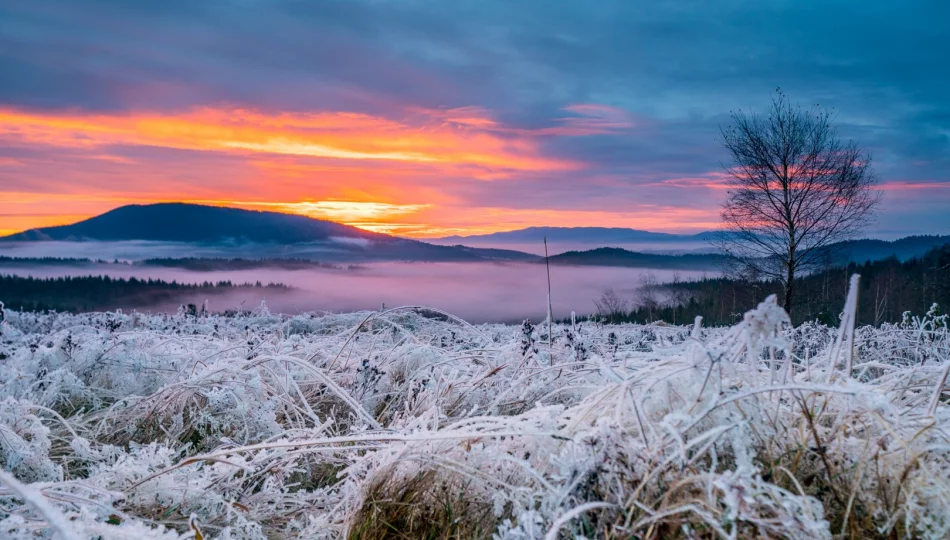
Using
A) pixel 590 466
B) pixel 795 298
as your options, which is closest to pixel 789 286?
pixel 795 298

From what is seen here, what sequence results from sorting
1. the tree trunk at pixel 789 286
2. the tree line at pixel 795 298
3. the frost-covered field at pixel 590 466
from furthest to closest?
the tree trunk at pixel 789 286
the tree line at pixel 795 298
the frost-covered field at pixel 590 466

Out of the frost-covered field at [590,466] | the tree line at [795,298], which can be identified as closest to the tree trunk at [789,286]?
the tree line at [795,298]

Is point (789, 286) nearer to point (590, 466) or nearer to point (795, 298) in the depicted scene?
point (795, 298)

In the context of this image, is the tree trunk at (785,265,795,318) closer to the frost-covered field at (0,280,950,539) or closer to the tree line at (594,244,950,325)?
the tree line at (594,244,950,325)

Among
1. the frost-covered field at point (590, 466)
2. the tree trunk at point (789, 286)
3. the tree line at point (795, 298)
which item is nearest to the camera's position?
the frost-covered field at point (590, 466)

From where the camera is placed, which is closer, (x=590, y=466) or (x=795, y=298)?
(x=590, y=466)

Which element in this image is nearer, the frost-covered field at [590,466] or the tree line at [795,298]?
the frost-covered field at [590,466]

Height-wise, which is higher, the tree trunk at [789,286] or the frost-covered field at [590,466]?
the frost-covered field at [590,466]

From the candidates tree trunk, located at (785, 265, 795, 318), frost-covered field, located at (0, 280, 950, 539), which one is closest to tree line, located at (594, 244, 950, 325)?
tree trunk, located at (785, 265, 795, 318)

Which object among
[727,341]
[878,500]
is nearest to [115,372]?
[727,341]

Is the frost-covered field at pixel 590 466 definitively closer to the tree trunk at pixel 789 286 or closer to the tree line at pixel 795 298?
the tree line at pixel 795 298

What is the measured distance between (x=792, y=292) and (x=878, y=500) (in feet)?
104

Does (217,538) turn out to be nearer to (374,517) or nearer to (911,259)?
(374,517)

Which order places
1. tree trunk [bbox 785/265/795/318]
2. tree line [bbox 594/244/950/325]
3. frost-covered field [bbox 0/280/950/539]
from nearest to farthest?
frost-covered field [bbox 0/280/950/539] < tree line [bbox 594/244/950/325] < tree trunk [bbox 785/265/795/318]
